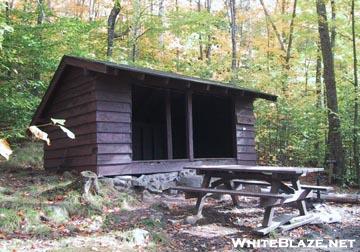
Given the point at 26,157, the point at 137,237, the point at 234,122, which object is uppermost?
the point at 234,122

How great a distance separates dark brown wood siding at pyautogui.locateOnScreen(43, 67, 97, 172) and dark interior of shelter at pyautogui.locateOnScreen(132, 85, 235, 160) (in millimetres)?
2910

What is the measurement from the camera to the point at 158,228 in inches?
257

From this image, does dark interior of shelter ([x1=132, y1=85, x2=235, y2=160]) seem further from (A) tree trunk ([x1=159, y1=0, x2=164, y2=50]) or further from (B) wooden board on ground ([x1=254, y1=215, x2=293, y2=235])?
(A) tree trunk ([x1=159, y1=0, x2=164, y2=50])

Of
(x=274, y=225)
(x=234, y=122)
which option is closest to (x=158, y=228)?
(x=274, y=225)

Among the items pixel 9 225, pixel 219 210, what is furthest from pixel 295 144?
pixel 9 225

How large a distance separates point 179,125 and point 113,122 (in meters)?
6.43

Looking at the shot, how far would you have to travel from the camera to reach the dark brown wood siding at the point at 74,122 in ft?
30.7

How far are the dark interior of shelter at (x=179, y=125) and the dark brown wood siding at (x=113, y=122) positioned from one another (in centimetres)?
376

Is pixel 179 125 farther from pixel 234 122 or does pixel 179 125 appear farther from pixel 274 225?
pixel 274 225

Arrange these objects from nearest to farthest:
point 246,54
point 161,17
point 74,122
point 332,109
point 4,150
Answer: point 4,150 → point 74,122 → point 332,109 → point 161,17 → point 246,54

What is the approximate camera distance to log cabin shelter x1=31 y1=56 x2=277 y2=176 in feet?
30.3

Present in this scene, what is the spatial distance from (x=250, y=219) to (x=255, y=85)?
12.3m

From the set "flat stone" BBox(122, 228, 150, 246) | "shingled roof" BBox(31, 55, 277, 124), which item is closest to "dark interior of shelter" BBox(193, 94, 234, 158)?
"shingled roof" BBox(31, 55, 277, 124)

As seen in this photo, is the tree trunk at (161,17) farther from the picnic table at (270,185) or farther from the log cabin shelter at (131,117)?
the picnic table at (270,185)
